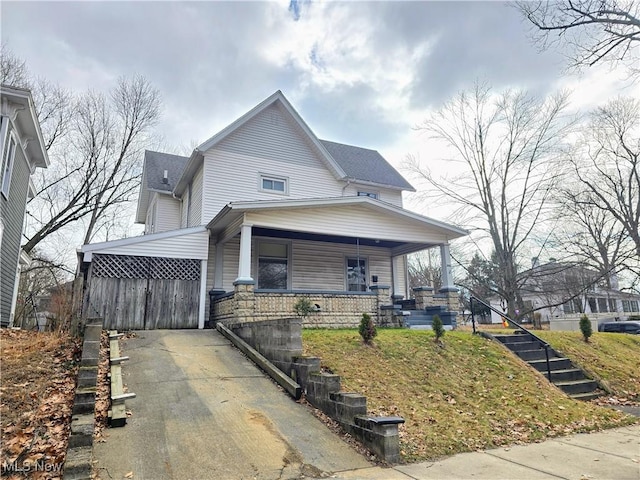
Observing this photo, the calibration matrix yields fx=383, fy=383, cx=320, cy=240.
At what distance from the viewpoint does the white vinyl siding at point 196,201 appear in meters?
14.1

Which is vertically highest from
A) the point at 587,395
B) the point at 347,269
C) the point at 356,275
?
the point at 347,269

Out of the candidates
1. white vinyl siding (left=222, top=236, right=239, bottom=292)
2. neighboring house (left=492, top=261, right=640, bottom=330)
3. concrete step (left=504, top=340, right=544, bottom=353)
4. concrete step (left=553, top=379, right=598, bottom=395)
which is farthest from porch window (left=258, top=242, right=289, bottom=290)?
neighboring house (left=492, top=261, right=640, bottom=330)

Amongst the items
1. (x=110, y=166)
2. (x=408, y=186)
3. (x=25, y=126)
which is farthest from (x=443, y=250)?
(x=110, y=166)

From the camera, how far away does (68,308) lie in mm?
8430

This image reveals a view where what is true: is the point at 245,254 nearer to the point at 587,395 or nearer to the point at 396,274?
the point at 396,274

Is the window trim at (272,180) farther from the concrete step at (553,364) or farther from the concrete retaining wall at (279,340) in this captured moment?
the concrete step at (553,364)

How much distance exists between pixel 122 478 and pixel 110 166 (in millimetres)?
23278

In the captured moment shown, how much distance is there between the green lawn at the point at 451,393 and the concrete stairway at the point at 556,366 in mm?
583

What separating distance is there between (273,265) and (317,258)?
1856 millimetres

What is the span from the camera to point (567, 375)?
30.1 ft

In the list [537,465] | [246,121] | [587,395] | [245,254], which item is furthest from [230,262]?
[537,465]

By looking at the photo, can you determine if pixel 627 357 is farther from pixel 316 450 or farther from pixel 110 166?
pixel 110 166

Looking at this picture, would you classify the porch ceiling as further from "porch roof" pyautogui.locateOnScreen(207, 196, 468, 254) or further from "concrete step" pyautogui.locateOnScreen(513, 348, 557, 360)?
"concrete step" pyautogui.locateOnScreen(513, 348, 557, 360)

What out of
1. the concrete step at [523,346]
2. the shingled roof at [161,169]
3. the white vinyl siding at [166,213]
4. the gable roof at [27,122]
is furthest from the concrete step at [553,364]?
the shingled roof at [161,169]
